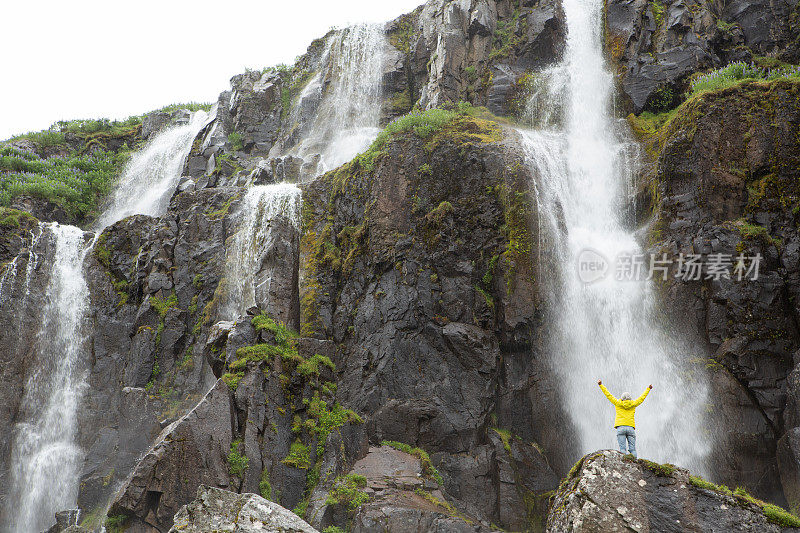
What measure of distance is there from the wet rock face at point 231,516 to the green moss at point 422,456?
21.2 ft

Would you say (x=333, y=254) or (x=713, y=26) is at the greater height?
(x=713, y=26)

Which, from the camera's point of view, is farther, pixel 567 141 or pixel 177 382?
pixel 567 141

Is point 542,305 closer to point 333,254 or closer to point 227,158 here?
point 333,254

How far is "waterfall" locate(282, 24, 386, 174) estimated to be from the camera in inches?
1073

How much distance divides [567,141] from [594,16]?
26.3 feet

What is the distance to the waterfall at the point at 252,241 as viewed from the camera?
19094 millimetres

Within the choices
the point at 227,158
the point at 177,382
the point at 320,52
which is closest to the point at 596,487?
the point at 177,382

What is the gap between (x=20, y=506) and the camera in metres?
16.6

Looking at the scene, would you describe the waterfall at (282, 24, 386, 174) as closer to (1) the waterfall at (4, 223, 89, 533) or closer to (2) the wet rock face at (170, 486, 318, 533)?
(1) the waterfall at (4, 223, 89, 533)

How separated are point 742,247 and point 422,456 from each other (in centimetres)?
1022

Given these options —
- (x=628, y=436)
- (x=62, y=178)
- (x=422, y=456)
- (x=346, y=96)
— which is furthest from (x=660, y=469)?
(x=62, y=178)

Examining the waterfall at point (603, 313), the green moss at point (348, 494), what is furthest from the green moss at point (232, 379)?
the waterfall at point (603, 313)

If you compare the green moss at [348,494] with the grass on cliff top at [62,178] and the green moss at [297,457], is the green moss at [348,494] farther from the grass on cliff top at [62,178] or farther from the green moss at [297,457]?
the grass on cliff top at [62,178]

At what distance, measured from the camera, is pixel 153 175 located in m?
31.1
